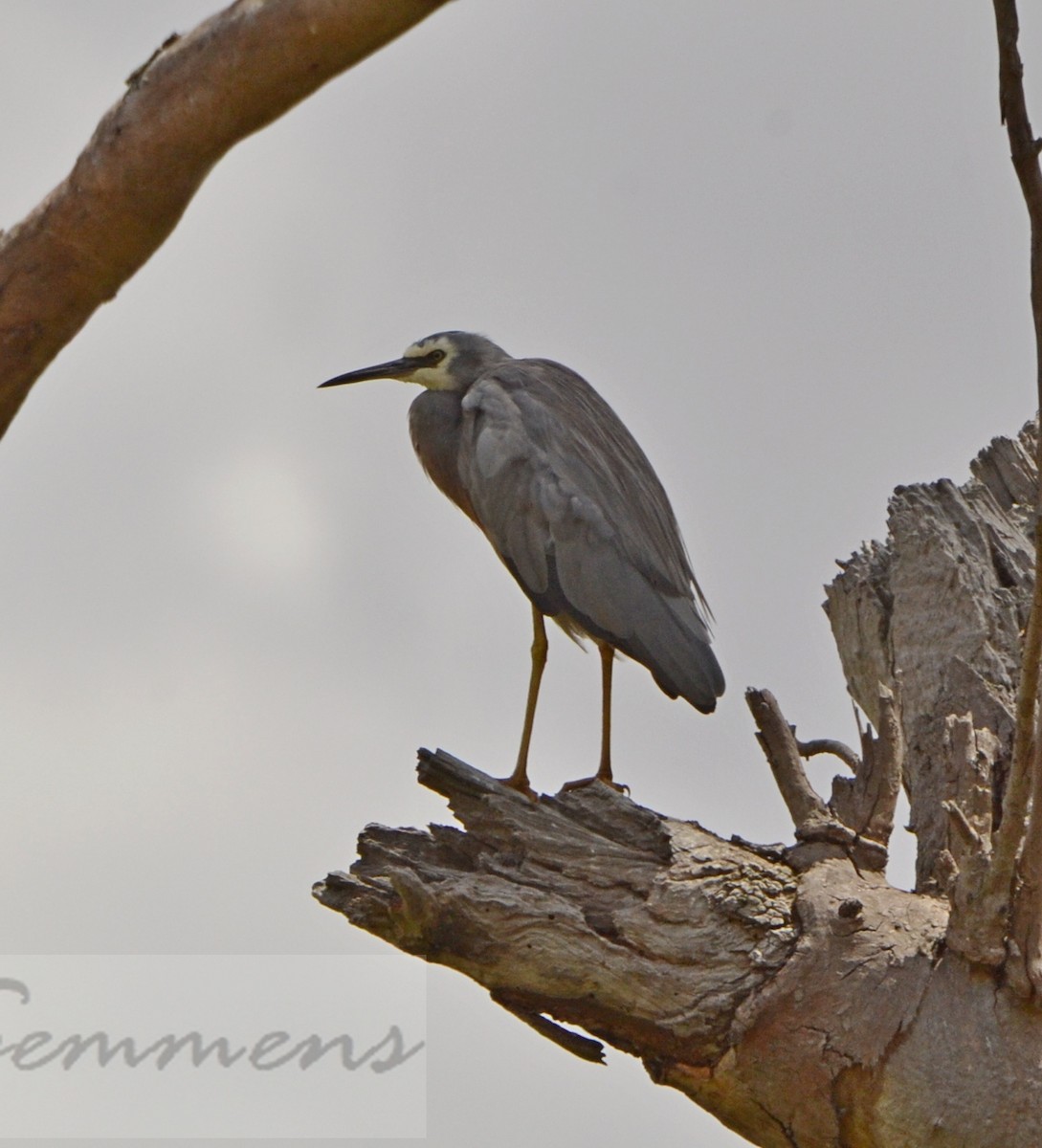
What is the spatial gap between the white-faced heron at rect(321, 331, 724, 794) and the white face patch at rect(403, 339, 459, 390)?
7.2 inches

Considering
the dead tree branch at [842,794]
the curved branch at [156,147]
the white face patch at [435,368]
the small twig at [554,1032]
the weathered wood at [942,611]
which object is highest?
the white face patch at [435,368]

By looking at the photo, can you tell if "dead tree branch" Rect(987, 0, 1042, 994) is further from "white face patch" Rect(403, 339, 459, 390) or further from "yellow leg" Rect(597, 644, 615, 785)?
"white face patch" Rect(403, 339, 459, 390)

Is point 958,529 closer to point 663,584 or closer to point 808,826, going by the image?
point 663,584

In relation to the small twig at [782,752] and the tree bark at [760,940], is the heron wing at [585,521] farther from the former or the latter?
the tree bark at [760,940]

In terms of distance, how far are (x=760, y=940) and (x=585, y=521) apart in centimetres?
251

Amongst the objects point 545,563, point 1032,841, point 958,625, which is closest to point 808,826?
point 1032,841

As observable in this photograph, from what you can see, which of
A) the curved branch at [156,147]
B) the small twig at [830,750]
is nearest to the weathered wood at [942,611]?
the small twig at [830,750]

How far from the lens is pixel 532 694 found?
6.79 m

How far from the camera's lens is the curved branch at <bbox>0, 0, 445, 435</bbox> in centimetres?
381

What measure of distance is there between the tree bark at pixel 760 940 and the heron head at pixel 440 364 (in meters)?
3.13

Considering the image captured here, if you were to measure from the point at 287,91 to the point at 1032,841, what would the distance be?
2.73 metres

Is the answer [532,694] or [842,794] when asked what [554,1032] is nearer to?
[842,794]

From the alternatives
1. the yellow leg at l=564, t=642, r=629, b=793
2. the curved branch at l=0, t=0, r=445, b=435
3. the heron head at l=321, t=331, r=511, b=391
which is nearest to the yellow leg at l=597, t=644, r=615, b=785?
the yellow leg at l=564, t=642, r=629, b=793

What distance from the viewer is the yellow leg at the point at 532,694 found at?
6215mm
